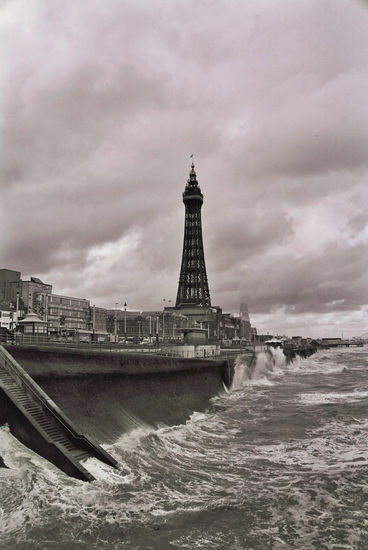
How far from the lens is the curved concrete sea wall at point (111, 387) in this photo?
1872 centimetres

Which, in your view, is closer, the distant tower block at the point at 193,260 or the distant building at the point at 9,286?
the distant building at the point at 9,286

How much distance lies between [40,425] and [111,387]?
769 centimetres

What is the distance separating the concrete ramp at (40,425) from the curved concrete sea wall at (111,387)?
4.36ft

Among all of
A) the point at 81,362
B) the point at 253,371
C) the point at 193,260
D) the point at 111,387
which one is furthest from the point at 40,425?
the point at 193,260

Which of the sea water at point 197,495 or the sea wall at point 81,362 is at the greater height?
the sea wall at point 81,362

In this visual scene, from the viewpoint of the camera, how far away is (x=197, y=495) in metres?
13.6

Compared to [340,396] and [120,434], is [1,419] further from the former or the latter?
[340,396]

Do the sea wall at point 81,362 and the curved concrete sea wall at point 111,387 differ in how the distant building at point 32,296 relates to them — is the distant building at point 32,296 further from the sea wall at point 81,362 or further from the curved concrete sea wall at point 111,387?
the sea wall at point 81,362

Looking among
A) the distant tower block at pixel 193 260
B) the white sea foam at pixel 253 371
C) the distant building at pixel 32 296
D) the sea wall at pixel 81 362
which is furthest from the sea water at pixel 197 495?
the distant tower block at pixel 193 260

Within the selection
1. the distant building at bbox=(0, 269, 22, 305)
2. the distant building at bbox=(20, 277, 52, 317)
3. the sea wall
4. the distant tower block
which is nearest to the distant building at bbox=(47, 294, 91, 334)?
the distant building at bbox=(20, 277, 52, 317)

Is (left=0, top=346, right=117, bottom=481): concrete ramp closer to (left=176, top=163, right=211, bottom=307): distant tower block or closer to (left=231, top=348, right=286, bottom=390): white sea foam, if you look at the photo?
(left=231, top=348, right=286, bottom=390): white sea foam

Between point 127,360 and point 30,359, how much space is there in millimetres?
7568

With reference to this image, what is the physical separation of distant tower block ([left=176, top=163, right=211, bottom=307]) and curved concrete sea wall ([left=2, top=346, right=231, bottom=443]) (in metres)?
132

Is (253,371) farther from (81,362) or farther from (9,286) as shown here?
(9,286)
